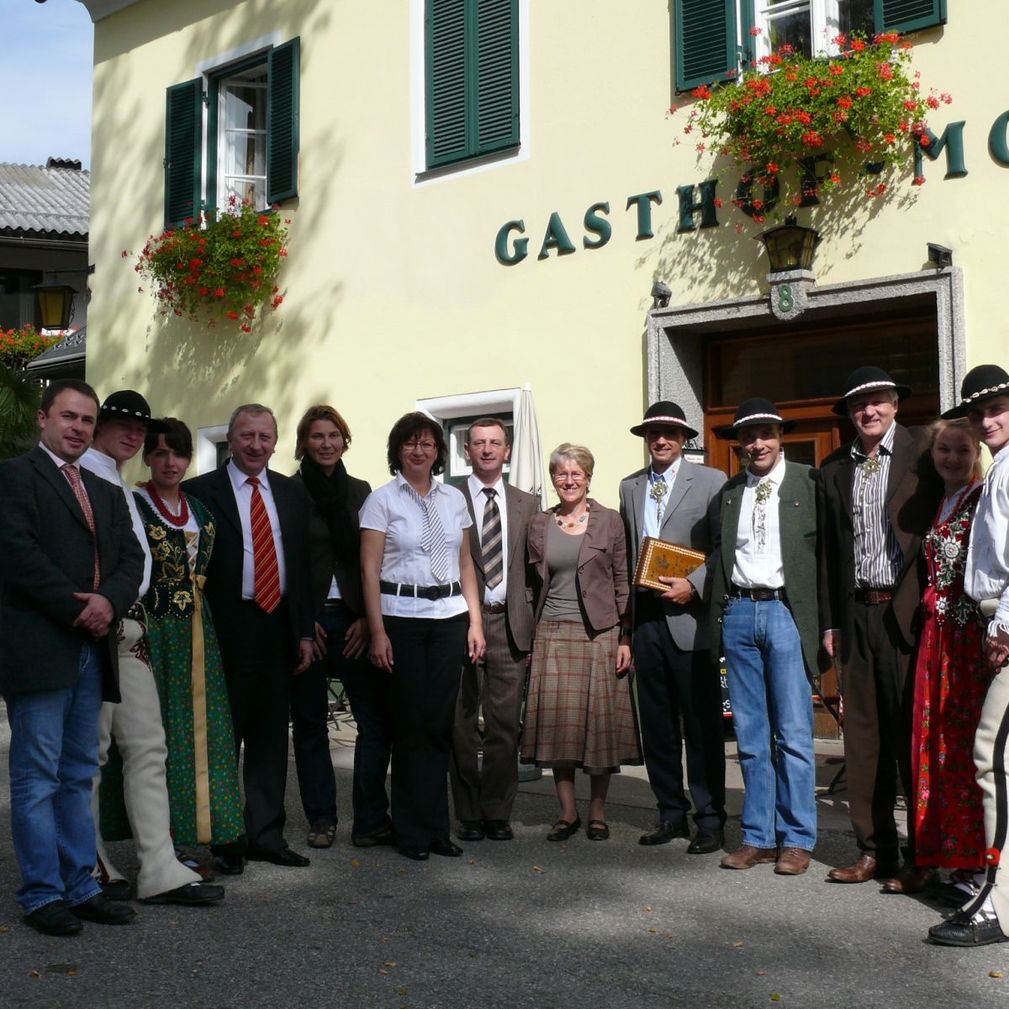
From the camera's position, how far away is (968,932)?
15.3ft

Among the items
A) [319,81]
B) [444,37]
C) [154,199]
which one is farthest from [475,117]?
[154,199]

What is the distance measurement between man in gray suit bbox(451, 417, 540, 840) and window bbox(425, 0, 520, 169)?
179 inches

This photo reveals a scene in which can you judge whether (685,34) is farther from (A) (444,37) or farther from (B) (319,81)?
(B) (319,81)

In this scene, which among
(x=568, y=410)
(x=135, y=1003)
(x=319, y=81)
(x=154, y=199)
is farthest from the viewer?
(x=154, y=199)

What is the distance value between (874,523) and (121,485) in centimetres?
290

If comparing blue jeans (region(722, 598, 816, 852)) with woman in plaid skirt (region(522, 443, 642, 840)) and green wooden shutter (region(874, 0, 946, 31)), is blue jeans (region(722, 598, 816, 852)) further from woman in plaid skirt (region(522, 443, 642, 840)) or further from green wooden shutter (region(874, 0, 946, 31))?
green wooden shutter (region(874, 0, 946, 31))

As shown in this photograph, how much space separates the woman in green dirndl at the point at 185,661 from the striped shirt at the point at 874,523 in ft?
8.42

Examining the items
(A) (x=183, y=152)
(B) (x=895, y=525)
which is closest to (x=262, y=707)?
(B) (x=895, y=525)

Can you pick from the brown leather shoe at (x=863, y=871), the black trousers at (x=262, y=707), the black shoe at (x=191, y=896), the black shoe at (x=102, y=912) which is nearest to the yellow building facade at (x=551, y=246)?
the brown leather shoe at (x=863, y=871)

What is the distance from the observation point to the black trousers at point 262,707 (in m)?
5.84

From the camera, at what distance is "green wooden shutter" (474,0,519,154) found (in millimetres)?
10562

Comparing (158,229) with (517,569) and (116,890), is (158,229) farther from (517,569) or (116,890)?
(116,890)

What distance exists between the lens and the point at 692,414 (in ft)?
31.8

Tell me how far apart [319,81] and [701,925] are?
28.9 feet
